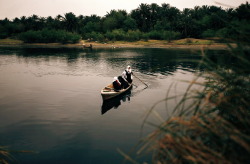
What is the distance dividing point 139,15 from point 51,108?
125 metres

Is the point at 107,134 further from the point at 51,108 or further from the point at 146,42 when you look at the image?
the point at 146,42

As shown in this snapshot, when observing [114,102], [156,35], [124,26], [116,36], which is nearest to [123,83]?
[114,102]

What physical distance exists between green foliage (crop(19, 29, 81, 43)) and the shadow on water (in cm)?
9098

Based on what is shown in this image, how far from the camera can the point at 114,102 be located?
16109mm

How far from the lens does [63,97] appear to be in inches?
683

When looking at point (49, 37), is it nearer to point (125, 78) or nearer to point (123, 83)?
point (125, 78)

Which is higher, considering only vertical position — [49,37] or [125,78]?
[49,37]

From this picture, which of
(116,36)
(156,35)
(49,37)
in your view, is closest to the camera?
(156,35)

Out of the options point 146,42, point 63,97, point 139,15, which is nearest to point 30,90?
point 63,97

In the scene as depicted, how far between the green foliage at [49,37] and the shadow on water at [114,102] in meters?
91.0

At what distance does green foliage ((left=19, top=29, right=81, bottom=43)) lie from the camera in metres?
102

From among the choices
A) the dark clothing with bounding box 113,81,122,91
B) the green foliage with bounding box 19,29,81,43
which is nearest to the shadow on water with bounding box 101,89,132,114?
the dark clothing with bounding box 113,81,122,91

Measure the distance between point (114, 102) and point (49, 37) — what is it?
330ft

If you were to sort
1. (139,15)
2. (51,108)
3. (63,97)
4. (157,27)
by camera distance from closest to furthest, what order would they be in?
1. (51,108)
2. (63,97)
3. (157,27)
4. (139,15)
